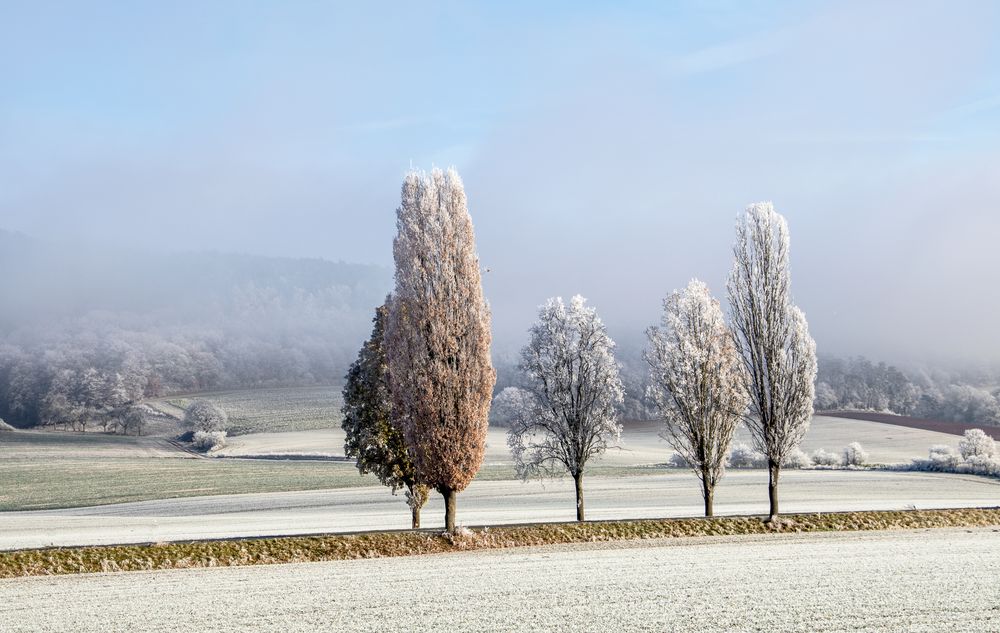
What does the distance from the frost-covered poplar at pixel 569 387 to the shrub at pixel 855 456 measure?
45712 mm

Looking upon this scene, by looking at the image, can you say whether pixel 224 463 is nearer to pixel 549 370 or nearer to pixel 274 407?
pixel 274 407

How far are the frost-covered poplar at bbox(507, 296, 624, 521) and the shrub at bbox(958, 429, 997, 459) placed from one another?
4352 cm

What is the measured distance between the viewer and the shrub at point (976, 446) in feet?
214

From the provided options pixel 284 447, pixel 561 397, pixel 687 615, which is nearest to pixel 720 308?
pixel 561 397

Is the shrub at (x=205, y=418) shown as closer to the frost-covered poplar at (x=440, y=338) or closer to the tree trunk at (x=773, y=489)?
the frost-covered poplar at (x=440, y=338)

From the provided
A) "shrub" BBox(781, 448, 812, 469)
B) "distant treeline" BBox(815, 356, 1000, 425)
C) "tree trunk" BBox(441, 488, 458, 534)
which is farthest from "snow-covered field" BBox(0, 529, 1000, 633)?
"distant treeline" BBox(815, 356, 1000, 425)

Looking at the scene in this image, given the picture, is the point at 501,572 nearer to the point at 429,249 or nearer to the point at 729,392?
the point at 429,249

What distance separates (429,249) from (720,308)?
12.7 meters

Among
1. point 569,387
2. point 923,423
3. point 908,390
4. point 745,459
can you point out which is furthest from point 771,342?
point 908,390

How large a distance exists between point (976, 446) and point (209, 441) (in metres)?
79.9

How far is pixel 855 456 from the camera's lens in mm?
72688

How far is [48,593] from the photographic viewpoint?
18.8 metres

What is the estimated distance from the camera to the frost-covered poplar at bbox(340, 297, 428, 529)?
30.5 meters

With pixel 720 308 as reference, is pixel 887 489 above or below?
below
